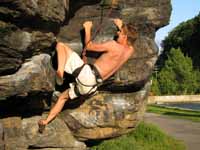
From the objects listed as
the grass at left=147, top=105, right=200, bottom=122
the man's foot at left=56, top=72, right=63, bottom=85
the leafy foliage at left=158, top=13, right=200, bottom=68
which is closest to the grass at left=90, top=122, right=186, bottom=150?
the man's foot at left=56, top=72, right=63, bottom=85

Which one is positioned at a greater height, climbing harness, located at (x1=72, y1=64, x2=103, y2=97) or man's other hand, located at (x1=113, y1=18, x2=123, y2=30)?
man's other hand, located at (x1=113, y1=18, x2=123, y2=30)

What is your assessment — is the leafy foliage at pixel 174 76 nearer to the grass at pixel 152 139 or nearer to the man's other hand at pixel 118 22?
the grass at pixel 152 139

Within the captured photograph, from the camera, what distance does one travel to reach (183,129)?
97.6ft

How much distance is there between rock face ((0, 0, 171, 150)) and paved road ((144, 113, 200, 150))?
12811mm

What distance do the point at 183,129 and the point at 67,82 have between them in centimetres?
2105

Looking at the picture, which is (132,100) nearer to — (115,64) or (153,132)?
(115,64)

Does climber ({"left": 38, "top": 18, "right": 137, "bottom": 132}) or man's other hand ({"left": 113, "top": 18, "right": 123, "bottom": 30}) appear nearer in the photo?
climber ({"left": 38, "top": 18, "right": 137, "bottom": 132})

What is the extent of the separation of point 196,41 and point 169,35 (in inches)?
447

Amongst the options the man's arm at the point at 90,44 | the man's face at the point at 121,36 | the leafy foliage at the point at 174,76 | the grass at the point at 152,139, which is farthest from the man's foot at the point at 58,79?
the leafy foliage at the point at 174,76

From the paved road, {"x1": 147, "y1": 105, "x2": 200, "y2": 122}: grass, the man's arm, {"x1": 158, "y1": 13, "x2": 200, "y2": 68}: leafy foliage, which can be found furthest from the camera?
{"x1": 158, "y1": 13, "x2": 200, "y2": 68}: leafy foliage

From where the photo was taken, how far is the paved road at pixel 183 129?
24.5m

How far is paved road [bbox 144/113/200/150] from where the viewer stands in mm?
24484

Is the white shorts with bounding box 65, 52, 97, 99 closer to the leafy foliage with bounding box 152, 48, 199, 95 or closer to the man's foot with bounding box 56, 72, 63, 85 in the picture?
the man's foot with bounding box 56, 72, 63, 85

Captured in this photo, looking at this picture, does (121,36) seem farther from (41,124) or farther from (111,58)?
(41,124)
